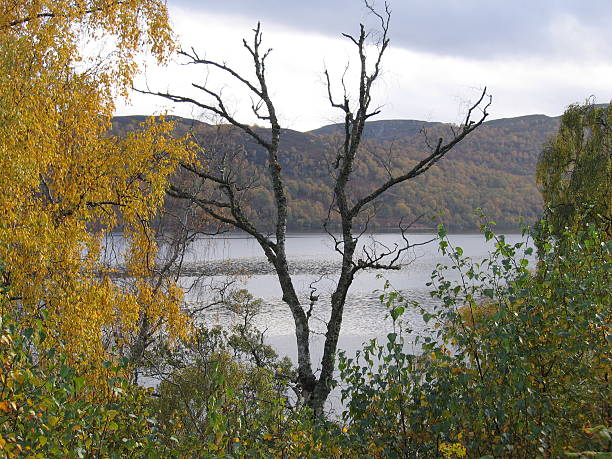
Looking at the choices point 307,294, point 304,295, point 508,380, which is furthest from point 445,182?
point 508,380

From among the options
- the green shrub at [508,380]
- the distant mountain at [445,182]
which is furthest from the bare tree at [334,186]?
the distant mountain at [445,182]

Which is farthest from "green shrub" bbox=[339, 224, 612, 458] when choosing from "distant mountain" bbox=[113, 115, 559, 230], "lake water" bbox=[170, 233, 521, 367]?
"distant mountain" bbox=[113, 115, 559, 230]

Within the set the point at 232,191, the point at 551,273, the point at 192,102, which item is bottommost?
the point at 551,273

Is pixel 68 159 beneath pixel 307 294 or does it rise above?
above

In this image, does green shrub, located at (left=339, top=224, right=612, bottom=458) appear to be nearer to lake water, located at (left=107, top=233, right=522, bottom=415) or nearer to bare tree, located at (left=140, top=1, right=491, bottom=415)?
bare tree, located at (left=140, top=1, right=491, bottom=415)

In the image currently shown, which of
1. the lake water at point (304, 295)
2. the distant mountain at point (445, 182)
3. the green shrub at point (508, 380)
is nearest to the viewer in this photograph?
the green shrub at point (508, 380)

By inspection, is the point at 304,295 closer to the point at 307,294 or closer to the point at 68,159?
the point at 307,294

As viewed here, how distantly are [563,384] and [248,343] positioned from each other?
49.5ft

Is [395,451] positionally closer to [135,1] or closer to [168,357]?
[135,1]

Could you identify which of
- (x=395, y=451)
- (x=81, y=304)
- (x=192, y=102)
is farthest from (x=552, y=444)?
(x=192, y=102)

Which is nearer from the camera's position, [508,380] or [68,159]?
[508,380]

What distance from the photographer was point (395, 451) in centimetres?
355

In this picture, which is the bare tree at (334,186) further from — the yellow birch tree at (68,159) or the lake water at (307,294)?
the lake water at (307,294)

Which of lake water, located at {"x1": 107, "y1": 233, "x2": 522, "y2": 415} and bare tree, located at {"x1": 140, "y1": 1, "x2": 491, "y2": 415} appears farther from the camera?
lake water, located at {"x1": 107, "y1": 233, "x2": 522, "y2": 415}
